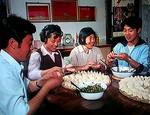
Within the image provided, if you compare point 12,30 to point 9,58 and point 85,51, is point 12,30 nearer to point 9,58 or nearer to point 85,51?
point 9,58

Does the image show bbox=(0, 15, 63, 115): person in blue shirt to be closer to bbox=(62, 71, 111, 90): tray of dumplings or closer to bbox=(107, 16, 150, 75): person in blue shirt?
bbox=(62, 71, 111, 90): tray of dumplings

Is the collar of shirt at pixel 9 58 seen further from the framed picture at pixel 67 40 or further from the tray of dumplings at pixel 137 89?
the framed picture at pixel 67 40

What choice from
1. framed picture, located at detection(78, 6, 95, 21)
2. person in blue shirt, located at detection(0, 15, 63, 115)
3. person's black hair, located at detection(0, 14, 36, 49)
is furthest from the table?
framed picture, located at detection(78, 6, 95, 21)

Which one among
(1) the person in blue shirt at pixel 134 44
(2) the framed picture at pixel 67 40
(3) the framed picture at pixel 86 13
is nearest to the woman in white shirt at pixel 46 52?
(1) the person in blue shirt at pixel 134 44

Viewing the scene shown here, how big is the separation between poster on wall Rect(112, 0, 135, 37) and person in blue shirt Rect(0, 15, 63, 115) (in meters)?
4.07

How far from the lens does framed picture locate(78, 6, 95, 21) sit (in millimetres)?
5086

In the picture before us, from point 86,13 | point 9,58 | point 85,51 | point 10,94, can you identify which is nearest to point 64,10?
point 86,13

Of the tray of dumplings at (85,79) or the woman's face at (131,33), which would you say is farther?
the woman's face at (131,33)

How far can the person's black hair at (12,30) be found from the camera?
1362mm

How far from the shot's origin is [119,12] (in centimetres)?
534

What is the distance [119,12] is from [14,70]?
442 centimetres

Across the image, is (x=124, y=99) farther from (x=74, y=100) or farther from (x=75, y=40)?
(x=75, y=40)

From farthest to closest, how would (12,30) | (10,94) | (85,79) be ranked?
1. (85,79)
2. (12,30)
3. (10,94)

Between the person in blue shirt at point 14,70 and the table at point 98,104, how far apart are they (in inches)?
7.6
